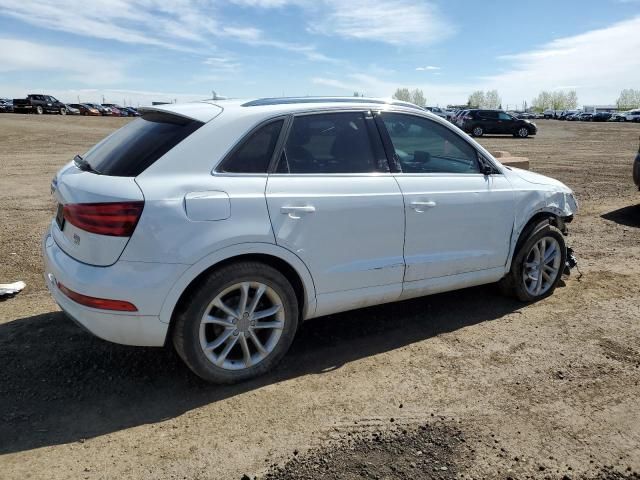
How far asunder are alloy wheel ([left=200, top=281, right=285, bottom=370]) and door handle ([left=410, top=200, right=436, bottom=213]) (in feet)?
4.03

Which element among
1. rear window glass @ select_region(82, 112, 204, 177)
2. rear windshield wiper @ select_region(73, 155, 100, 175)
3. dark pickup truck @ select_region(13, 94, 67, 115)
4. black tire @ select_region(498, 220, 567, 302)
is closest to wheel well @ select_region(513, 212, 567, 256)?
black tire @ select_region(498, 220, 567, 302)

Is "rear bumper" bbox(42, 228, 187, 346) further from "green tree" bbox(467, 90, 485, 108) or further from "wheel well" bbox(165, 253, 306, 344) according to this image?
"green tree" bbox(467, 90, 485, 108)

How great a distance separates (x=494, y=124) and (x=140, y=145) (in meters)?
31.1

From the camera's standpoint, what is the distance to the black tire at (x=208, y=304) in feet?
10.4

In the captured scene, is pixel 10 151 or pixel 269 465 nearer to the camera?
pixel 269 465

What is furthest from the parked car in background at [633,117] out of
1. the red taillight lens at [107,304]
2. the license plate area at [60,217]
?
the red taillight lens at [107,304]

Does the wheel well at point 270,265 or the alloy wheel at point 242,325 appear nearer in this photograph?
the wheel well at point 270,265

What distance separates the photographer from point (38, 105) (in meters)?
53.8

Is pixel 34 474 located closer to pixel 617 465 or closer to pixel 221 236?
pixel 221 236

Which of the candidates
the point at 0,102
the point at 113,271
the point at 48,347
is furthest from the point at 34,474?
the point at 0,102

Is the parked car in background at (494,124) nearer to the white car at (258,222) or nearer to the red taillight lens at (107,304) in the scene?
the white car at (258,222)

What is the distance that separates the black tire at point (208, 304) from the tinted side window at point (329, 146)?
0.71 meters

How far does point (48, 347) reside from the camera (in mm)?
3889

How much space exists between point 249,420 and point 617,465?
2.00m
